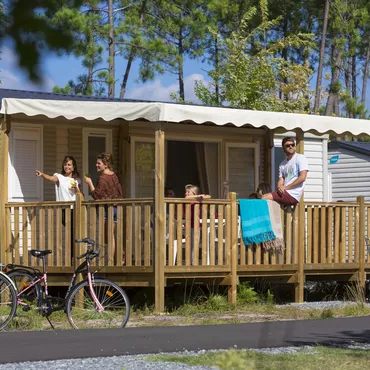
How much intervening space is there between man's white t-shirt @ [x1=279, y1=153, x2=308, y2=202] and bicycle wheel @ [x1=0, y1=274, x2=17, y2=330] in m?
5.08

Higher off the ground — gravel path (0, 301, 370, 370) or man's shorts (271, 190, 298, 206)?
man's shorts (271, 190, 298, 206)

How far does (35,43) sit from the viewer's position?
265 cm

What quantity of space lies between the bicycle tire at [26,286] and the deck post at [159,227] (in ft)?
7.91

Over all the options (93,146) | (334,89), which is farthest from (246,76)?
(93,146)

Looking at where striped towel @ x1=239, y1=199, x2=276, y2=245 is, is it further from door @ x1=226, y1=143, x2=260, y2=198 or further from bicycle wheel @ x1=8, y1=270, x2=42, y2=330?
door @ x1=226, y1=143, x2=260, y2=198

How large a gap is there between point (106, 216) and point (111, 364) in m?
5.78

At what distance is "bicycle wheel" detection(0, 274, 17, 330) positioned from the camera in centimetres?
1031

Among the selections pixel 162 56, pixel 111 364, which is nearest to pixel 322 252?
pixel 111 364

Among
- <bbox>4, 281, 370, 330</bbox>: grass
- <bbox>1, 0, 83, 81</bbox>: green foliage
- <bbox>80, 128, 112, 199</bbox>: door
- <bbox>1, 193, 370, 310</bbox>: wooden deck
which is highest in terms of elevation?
<bbox>80, 128, 112, 199</bbox>: door

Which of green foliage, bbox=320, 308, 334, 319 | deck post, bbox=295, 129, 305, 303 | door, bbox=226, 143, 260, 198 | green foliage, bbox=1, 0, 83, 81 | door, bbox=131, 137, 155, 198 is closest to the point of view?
green foliage, bbox=1, 0, 83, 81

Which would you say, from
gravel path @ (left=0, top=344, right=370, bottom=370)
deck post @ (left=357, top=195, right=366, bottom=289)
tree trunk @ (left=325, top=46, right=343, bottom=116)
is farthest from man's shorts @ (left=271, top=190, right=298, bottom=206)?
tree trunk @ (left=325, top=46, right=343, bottom=116)

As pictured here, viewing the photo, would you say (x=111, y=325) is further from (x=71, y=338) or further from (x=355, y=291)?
(x=355, y=291)

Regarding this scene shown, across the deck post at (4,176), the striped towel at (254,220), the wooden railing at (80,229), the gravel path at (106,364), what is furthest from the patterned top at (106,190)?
the gravel path at (106,364)

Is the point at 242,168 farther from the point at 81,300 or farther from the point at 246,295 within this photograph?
the point at 81,300
